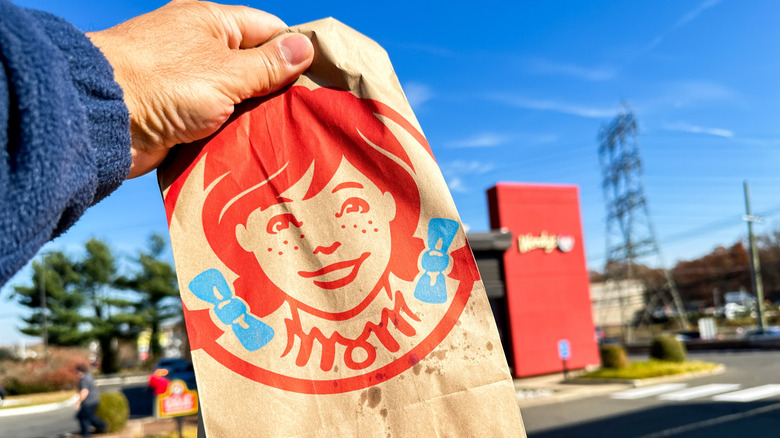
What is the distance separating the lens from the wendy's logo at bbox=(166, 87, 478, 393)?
126 cm

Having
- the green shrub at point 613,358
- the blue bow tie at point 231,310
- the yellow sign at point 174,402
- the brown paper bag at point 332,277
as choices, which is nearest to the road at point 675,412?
the green shrub at point 613,358

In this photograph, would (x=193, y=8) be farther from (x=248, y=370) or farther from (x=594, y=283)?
(x=594, y=283)

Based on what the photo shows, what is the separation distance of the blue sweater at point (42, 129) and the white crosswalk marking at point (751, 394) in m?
16.0

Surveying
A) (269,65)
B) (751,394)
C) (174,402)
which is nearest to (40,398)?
(174,402)

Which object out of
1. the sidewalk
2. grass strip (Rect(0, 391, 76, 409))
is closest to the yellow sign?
the sidewalk

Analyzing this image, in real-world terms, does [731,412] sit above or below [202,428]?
below

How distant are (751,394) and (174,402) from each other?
45.5 feet

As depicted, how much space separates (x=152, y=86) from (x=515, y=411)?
1.11 metres

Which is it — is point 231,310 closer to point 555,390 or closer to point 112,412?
point 112,412

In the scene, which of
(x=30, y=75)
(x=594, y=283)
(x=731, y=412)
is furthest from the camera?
(x=594, y=283)

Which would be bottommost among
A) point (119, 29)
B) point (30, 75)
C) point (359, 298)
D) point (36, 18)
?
point (359, 298)

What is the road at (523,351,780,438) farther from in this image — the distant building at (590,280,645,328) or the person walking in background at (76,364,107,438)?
the distant building at (590,280,645,328)

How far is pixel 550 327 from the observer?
22203 millimetres

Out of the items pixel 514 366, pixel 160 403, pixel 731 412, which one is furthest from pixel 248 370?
pixel 514 366
